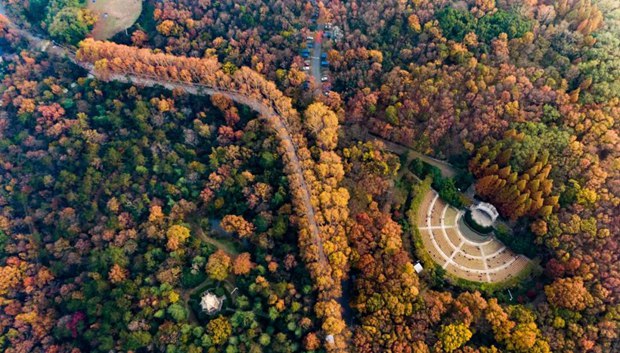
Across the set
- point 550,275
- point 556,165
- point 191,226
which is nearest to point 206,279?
point 191,226

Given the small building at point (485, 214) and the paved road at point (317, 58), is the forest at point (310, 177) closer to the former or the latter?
the paved road at point (317, 58)

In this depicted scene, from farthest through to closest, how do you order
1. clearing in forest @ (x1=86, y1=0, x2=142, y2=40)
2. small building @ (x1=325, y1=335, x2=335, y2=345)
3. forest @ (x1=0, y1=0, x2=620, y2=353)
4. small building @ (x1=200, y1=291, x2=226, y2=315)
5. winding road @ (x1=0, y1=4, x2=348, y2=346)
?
clearing in forest @ (x1=86, y1=0, x2=142, y2=40) → winding road @ (x1=0, y1=4, x2=348, y2=346) → small building @ (x1=200, y1=291, x2=226, y2=315) → forest @ (x1=0, y1=0, x2=620, y2=353) → small building @ (x1=325, y1=335, x2=335, y2=345)

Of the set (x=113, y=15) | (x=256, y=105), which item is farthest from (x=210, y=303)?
(x=113, y=15)

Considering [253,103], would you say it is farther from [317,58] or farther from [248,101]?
[317,58]

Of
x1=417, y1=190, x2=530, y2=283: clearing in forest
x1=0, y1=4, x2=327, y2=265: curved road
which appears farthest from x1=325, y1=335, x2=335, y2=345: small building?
x1=417, y1=190, x2=530, y2=283: clearing in forest

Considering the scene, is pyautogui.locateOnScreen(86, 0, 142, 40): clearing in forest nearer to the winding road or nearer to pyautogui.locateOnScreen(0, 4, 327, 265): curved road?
the winding road

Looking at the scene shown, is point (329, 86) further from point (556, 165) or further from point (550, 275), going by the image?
point (550, 275)
